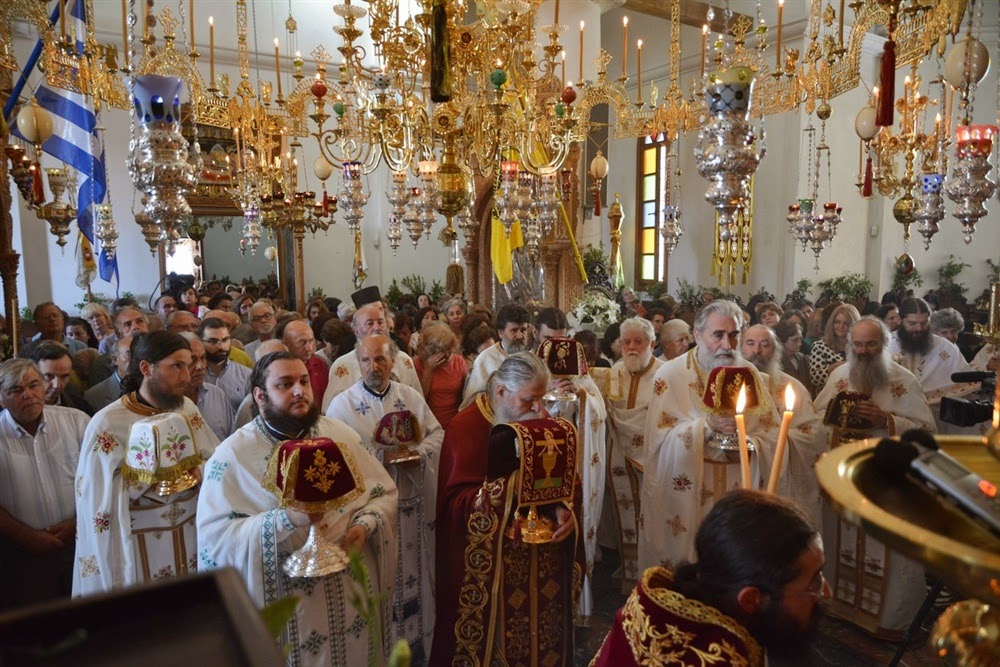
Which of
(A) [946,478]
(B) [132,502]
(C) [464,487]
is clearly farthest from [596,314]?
(A) [946,478]

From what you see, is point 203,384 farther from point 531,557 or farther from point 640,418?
point 640,418

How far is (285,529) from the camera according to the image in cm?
300

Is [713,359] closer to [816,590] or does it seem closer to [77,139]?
[816,590]

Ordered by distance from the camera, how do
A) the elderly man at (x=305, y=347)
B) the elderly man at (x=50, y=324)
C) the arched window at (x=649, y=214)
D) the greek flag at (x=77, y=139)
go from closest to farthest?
the elderly man at (x=305, y=347) → the elderly man at (x=50, y=324) → the greek flag at (x=77, y=139) → the arched window at (x=649, y=214)

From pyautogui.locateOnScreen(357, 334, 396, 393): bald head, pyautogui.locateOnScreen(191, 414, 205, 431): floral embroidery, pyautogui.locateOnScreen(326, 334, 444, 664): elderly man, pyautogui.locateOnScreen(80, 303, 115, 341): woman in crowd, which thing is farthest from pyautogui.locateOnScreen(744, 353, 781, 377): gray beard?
pyautogui.locateOnScreen(80, 303, 115, 341): woman in crowd

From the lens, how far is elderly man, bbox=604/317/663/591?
576 cm

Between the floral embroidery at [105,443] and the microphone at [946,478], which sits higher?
the microphone at [946,478]

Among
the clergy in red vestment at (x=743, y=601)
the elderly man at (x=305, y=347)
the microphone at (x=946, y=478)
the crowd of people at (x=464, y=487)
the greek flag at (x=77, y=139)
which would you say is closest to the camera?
the microphone at (x=946, y=478)

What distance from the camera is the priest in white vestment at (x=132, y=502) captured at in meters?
3.63

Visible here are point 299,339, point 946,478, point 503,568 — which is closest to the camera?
point 946,478

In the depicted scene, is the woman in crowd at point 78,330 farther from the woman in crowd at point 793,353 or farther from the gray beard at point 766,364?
the woman in crowd at point 793,353

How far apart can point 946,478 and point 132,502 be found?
12.5ft

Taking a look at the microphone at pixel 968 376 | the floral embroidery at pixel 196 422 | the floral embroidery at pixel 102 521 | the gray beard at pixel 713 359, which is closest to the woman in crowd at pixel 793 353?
the gray beard at pixel 713 359

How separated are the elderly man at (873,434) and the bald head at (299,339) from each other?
4135 mm
